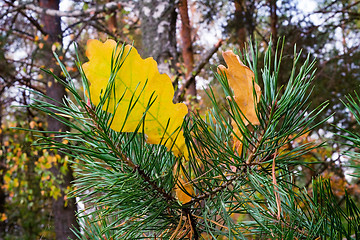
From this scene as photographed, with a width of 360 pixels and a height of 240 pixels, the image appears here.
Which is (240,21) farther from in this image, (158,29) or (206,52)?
(158,29)

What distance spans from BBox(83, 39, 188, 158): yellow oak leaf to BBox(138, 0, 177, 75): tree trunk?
1319 mm

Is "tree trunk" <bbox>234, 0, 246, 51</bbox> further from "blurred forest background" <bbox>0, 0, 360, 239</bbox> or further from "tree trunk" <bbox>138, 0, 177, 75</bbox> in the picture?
"tree trunk" <bbox>138, 0, 177, 75</bbox>

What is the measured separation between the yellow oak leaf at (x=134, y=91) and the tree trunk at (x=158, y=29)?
4.33 feet

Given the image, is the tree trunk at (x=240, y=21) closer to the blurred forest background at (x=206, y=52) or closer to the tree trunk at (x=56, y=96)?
the blurred forest background at (x=206, y=52)

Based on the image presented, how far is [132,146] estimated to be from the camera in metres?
0.27

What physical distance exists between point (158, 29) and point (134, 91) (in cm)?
145

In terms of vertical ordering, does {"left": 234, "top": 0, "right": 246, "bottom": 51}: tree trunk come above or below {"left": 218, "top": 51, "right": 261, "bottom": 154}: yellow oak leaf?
above

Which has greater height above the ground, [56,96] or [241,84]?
[56,96]

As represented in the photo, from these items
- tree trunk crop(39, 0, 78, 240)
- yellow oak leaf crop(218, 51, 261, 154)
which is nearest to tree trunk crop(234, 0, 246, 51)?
tree trunk crop(39, 0, 78, 240)

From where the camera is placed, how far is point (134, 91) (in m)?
0.21

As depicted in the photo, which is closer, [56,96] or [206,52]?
[206,52]

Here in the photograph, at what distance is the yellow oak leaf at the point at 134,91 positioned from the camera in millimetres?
210

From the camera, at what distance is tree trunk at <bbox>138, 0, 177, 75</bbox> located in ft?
5.10

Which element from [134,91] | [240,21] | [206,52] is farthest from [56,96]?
[134,91]
